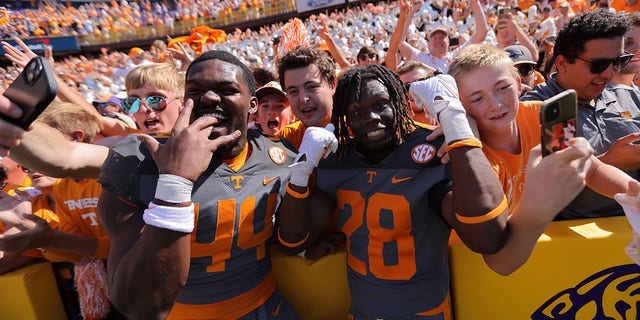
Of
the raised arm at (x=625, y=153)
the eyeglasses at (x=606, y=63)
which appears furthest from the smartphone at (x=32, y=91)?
the eyeglasses at (x=606, y=63)

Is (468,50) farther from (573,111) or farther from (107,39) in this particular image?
(107,39)

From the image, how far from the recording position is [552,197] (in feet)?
4.00

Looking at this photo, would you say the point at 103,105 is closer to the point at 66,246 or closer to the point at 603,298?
the point at 66,246

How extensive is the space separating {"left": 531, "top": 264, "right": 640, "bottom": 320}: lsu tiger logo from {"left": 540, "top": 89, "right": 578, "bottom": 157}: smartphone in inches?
41.1

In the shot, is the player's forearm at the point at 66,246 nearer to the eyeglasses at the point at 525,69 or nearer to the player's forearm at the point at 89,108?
the player's forearm at the point at 89,108

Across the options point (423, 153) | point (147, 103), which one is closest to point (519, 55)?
point (423, 153)

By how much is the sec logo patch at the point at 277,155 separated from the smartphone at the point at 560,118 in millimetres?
1150

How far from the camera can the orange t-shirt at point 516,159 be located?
1.78 m

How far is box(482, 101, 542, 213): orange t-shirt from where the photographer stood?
5.82ft

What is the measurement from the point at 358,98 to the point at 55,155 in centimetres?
121

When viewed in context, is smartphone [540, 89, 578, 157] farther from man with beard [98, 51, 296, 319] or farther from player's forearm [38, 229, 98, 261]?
player's forearm [38, 229, 98, 261]

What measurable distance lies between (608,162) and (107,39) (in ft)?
94.1

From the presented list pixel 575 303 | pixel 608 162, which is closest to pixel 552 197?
pixel 575 303

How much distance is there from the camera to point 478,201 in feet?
4.36
